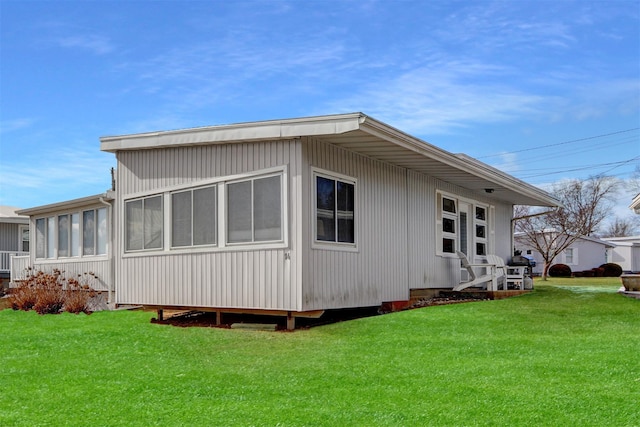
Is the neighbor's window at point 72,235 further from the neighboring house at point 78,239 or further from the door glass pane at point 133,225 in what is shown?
the door glass pane at point 133,225

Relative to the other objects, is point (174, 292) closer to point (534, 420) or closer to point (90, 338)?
point (90, 338)

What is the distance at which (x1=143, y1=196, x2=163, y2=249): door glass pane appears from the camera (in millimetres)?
13492

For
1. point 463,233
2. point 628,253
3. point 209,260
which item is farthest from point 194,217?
point 628,253

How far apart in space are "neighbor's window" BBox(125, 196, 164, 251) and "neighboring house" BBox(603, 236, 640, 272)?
140ft

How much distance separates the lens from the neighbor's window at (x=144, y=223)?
533 inches

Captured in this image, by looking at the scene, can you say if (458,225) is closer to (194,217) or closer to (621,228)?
(194,217)

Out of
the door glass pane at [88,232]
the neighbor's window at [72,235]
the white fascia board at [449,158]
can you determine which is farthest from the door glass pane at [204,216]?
the door glass pane at [88,232]

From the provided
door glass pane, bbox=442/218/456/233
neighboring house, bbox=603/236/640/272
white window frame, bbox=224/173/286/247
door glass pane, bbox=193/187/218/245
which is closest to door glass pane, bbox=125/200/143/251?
door glass pane, bbox=193/187/218/245

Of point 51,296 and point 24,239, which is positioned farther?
point 24,239

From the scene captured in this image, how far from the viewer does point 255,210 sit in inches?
451

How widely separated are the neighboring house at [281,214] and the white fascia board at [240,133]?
0.7 inches

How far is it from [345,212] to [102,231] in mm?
9513

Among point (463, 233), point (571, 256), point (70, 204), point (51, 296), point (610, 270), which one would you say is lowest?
point (610, 270)

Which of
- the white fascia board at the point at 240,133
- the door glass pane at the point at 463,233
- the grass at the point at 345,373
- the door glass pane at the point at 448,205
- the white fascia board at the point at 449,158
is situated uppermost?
the white fascia board at the point at 240,133
